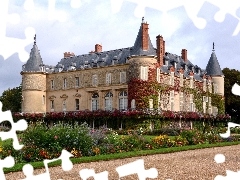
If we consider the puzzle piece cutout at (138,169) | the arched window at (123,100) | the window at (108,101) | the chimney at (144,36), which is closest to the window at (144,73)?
the chimney at (144,36)

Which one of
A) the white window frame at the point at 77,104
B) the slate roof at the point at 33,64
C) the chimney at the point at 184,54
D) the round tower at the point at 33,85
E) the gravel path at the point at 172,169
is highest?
the chimney at the point at 184,54

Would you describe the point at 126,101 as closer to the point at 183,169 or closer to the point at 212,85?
the point at 212,85

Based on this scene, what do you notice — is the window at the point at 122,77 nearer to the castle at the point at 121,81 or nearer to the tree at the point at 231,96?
the castle at the point at 121,81

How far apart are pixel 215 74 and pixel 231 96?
3.97 m

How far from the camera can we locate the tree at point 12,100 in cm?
5125

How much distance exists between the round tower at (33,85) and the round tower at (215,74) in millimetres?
17117

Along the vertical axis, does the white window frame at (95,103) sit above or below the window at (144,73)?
below

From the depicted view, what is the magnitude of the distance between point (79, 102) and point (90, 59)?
4.26 m

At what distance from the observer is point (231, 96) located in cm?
4734

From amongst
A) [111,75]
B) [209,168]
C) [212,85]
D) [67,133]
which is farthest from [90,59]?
[209,168]

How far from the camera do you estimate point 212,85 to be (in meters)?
44.2

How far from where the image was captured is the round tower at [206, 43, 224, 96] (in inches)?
1737

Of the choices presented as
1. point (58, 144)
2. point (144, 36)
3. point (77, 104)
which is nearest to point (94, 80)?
point (77, 104)

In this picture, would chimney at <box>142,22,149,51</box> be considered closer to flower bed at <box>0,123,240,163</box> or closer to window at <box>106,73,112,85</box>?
window at <box>106,73,112,85</box>
